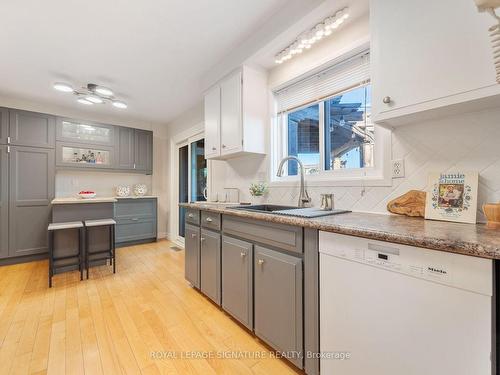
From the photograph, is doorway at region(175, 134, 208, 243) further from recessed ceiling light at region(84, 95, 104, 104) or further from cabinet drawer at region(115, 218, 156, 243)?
recessed ceiling light at region(84, 95, 104, 104)

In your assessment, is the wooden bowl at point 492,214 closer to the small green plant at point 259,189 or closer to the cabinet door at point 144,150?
the small green plant at point 259,189

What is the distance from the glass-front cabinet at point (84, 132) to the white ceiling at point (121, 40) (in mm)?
578

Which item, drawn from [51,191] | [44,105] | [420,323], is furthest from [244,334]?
[44,105]

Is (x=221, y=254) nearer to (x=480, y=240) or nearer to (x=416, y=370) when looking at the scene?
(x=416, y=370)

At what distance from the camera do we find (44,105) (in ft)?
12.4

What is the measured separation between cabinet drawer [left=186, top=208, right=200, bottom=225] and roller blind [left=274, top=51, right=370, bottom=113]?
4.53 feet

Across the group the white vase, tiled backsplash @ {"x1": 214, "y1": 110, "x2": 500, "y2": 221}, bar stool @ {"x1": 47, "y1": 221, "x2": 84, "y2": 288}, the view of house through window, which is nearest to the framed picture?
tiled backsplash @ {"x1": 214, "y1": 110, "x2": 500, "y2": 221}

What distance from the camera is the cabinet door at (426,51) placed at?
0.92 meters

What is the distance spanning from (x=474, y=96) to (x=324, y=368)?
1.46 metres

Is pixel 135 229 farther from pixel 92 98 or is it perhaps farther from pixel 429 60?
pixel 429 60

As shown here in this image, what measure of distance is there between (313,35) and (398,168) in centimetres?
120

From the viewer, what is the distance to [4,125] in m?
3.20

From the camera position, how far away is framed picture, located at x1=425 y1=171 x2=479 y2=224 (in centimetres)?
111

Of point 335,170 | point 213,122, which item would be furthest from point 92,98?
point 335,170
